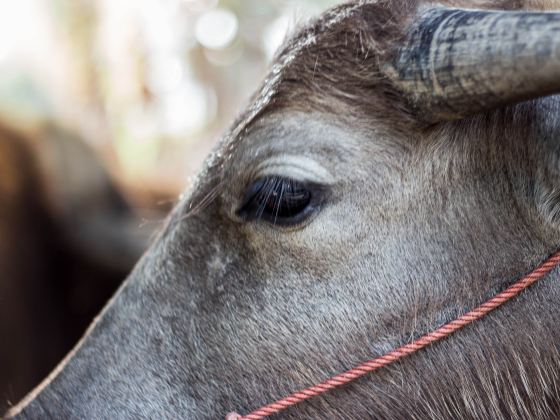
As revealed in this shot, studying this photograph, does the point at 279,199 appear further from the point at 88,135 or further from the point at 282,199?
the point at 88,135

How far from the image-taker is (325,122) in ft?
7.63

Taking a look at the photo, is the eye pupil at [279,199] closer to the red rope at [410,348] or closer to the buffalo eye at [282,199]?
the buffalo eye at [282,199]

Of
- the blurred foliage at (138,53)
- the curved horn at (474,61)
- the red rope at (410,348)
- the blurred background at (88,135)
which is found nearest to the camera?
the curved horn at (474,61)

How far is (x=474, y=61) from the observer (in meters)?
2.02

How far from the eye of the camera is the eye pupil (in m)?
2.26

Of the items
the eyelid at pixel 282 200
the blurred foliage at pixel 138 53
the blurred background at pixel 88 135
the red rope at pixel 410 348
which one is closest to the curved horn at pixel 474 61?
the eyelid at pixel 282 200

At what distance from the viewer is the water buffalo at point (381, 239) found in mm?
2199

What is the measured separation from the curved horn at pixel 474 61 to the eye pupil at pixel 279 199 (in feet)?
1.42

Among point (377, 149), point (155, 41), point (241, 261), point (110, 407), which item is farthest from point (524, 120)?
point (155, 41)

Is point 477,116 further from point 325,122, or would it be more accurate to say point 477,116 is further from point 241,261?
point 241,261

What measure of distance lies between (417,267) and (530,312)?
363mm

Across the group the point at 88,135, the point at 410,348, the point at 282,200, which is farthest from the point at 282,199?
the point at 88,135

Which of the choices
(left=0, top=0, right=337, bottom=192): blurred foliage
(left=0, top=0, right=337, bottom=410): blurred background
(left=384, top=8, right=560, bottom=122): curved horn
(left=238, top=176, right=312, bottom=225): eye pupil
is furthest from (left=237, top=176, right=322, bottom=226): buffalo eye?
(left=0, top=0, right=337, bottom=192): blurred foliage

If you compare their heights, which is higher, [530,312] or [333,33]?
[333,33]
